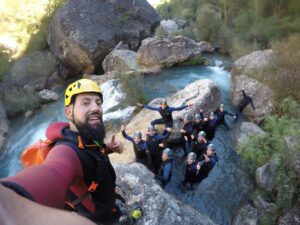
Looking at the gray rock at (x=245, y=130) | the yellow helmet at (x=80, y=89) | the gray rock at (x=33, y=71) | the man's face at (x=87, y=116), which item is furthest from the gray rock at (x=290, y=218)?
the gray rock at (x=33, y=71)

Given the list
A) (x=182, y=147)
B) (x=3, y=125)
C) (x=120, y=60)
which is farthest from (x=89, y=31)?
(x=182, y=147)

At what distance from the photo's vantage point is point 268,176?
24.7 ft

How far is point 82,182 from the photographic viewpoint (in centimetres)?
239

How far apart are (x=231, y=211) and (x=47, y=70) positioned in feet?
51.6

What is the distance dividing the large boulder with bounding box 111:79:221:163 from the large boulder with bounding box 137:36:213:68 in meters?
5.78

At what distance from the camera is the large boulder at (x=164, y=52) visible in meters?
17.3

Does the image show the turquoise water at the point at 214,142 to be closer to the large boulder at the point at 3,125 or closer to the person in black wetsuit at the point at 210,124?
the large boulder at the point at 3,125

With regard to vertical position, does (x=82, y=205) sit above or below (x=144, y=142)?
above

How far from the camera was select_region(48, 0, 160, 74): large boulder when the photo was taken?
735 inches

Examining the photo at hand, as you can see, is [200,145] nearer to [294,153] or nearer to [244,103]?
[294,153]

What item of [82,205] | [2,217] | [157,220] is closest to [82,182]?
[82,205]

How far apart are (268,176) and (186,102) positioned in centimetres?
422

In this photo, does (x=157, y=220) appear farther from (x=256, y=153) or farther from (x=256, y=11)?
(x=256, y=11)

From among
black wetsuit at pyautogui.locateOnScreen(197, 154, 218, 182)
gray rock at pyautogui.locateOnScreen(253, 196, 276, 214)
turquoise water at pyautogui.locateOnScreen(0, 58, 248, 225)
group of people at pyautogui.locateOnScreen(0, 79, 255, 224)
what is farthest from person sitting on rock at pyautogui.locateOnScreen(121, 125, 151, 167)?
group of people at pyautogui.locateOnScreen(0, 79, 255, 224)
